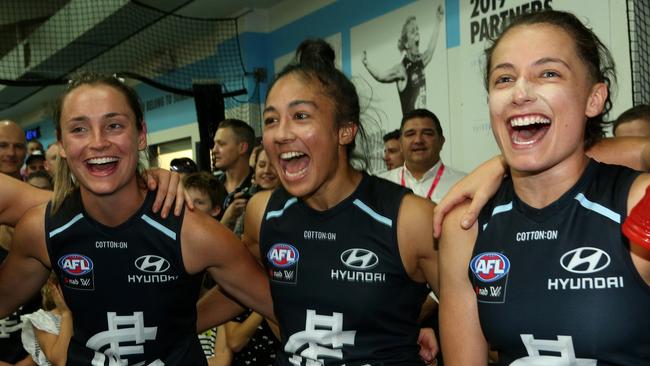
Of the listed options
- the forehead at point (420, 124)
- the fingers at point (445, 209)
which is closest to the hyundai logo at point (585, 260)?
the fingers at point (445, 209)

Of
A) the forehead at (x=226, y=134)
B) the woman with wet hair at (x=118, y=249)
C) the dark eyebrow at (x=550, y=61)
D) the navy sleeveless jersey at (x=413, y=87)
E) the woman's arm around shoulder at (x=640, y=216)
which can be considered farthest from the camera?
the navy sleeveless jersey at (x=413, y=87)

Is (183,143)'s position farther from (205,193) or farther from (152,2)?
(205,193)

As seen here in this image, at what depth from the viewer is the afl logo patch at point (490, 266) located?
1701 millimetres

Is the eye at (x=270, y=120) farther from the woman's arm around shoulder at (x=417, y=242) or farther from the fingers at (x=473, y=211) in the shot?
the fingers at (x=473, y=211)

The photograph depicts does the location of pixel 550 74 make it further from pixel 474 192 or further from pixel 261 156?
pixel 261 156

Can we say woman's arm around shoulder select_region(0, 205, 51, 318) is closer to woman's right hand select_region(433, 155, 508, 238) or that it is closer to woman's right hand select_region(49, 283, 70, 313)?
woman's right hand select_region(49, 283, 70, 313)

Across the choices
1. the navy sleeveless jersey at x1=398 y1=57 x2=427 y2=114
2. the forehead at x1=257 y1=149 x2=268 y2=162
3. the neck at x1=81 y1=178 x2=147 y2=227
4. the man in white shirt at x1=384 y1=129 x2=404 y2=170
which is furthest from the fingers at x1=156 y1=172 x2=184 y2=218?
the navy sleeveless jersey at x1=398 y1=57 x2=427 y2=114

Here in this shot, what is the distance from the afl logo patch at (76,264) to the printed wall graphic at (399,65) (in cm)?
457

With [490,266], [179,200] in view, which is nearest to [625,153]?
[490,266]

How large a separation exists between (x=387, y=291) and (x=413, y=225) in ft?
0.77

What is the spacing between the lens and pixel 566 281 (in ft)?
5.23

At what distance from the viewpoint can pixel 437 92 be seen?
21.3 feet

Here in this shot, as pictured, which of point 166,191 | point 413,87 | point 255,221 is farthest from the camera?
point 413,87

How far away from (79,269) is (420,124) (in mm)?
3322
